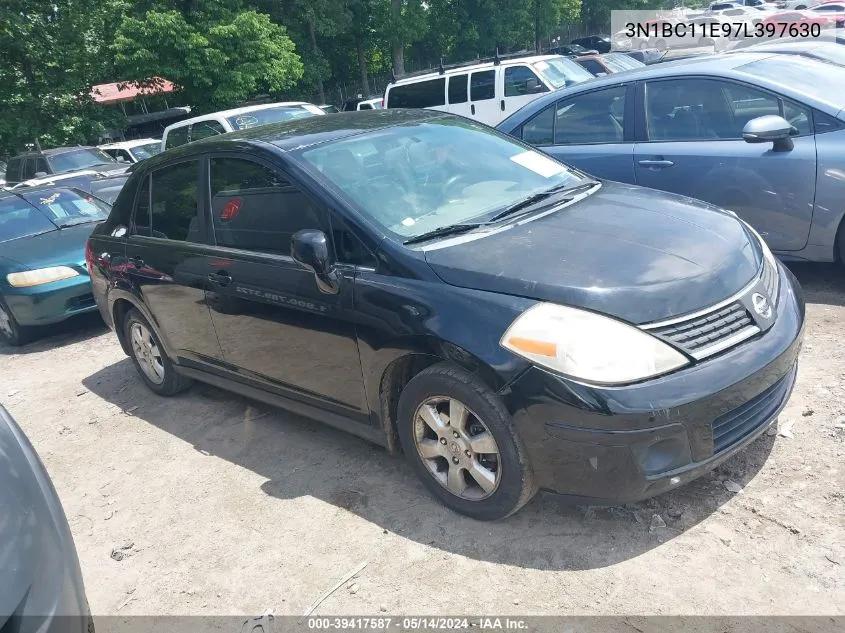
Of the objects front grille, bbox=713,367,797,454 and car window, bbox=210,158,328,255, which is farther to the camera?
car window, bbox=210,158,328,255

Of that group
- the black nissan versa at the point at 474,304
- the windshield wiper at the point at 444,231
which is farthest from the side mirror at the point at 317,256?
the windshield wiper at the point at 444,231

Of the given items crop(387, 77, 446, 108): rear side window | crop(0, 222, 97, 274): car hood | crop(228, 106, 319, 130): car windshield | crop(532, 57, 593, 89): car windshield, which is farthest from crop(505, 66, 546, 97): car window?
crop(0, 222, 97, 274): car hood

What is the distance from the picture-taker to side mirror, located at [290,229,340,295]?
3236mm

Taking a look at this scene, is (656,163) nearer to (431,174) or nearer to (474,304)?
(431,174)

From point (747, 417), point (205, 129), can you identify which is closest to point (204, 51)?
point (205, 129)

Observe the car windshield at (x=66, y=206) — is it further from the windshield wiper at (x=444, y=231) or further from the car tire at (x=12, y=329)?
the windshield wiper at (x=444, y=231)

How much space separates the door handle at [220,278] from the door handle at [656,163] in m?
3.27

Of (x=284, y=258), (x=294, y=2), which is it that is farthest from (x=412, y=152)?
(x=294, y=2)

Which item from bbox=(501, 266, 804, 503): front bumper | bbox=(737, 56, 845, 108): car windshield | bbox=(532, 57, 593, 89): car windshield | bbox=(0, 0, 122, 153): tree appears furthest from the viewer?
bbox=(0, 0, 122, 153): tree

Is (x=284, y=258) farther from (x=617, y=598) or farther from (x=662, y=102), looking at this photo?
(x=662, y=102)

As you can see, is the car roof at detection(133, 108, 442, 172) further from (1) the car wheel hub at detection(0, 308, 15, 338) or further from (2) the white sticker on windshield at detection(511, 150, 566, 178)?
(1) the car wheel hub at detection(0, 308, 15, 338)

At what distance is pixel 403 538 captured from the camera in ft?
10.5

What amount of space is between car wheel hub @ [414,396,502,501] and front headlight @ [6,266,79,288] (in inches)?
209

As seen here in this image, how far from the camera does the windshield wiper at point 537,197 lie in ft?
11.7
